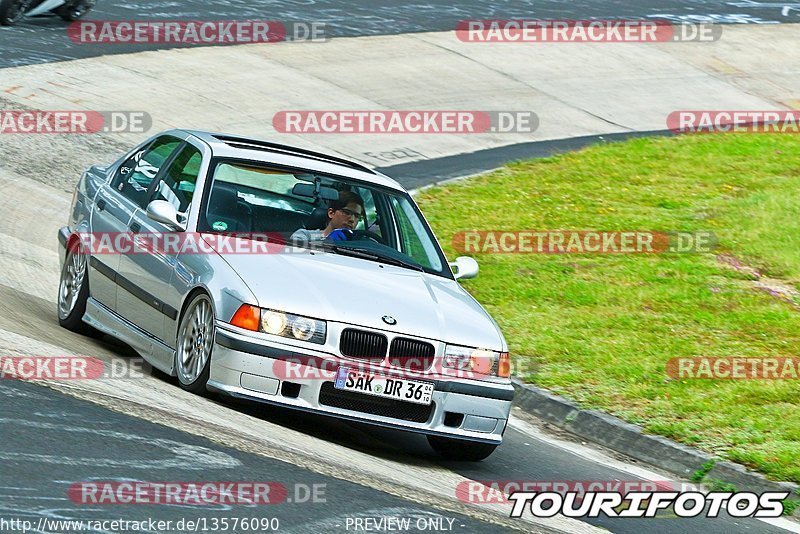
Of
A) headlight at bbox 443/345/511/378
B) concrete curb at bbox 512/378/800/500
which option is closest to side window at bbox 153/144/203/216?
headlight at bbox 443/345/511/378

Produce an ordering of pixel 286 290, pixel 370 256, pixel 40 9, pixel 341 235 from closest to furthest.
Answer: pixel 286 290 → pixel 370 256 → pixel 341 235 → pixel 40 9

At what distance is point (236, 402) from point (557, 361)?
3490mm

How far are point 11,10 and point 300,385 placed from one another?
15.8 m

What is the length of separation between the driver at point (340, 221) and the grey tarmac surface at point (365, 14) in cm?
1199

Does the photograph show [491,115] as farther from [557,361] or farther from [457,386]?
[457,386]

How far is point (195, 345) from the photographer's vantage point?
25.8 ft

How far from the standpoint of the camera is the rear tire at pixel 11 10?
69.4 ft

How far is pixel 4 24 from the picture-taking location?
21594 mm

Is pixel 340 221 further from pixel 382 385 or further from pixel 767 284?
pixel 767 284

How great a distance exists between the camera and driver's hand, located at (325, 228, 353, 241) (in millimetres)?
8625

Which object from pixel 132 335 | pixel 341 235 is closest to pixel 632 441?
pixel 341 235

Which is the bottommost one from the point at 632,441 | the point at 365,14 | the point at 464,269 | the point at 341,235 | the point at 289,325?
the point at 632,441

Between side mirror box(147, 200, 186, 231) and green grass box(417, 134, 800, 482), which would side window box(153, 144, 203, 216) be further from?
green grass box(417, 134, 800, 482)

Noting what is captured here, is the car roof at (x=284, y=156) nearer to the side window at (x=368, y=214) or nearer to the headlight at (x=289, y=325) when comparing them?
the side window at (x=368, y=214)
